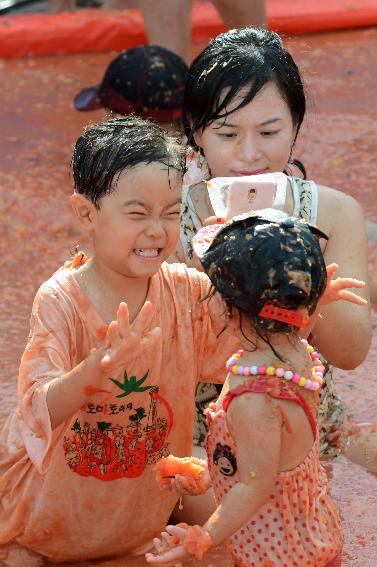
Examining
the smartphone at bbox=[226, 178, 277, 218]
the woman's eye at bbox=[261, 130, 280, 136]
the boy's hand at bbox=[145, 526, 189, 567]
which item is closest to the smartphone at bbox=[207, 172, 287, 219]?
the smartphone at bbox=[226, 178, 277, 218]

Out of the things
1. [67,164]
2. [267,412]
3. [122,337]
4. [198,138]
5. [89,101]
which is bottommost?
[67,164]

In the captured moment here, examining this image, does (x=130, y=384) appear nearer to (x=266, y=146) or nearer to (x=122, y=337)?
(x=122, y=337)

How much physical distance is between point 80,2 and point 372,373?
5155mm

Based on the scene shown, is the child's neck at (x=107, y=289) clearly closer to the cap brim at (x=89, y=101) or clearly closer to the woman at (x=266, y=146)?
the woman at (x=266, y=146)

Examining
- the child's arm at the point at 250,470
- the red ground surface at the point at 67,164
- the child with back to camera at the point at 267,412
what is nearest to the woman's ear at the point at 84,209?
the child with back to camera at the point at 267,412

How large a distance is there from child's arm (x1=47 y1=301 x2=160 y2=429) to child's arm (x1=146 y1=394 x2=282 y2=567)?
289 millimetres

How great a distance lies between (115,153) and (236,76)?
754 millimetres

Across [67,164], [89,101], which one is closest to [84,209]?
[67,164]

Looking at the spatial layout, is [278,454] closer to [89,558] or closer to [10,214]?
[89,558]

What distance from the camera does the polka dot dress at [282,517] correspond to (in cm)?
270

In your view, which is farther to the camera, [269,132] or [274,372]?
[269,132]

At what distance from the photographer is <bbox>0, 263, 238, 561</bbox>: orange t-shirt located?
10.1 ft

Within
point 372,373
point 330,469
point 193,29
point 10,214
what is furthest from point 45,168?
point 330,469

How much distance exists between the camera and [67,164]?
6.28 m
